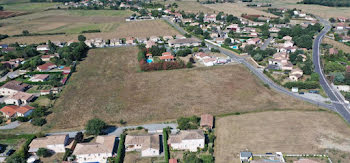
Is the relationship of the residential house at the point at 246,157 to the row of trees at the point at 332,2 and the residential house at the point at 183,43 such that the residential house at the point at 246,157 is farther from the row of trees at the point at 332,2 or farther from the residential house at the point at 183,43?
the row of trees at the point at 332,2

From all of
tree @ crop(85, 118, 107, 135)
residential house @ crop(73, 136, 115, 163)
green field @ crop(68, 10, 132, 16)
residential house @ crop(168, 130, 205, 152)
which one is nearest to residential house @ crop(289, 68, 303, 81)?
residential house @ crop(168, 130, 205, 152)

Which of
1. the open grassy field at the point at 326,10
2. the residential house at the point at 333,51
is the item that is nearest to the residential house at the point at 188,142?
the residential house at the point at 333,51

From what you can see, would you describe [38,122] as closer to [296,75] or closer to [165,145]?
[165,145]

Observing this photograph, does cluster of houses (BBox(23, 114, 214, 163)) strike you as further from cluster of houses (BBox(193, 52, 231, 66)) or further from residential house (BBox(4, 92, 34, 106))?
cluster of houses (BBox(193, 52, 231, 66))

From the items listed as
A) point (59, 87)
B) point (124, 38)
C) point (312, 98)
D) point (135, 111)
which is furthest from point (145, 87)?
point (124, 38)

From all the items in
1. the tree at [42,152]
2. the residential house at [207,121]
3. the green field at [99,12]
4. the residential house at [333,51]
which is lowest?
the tree at [42,152]
